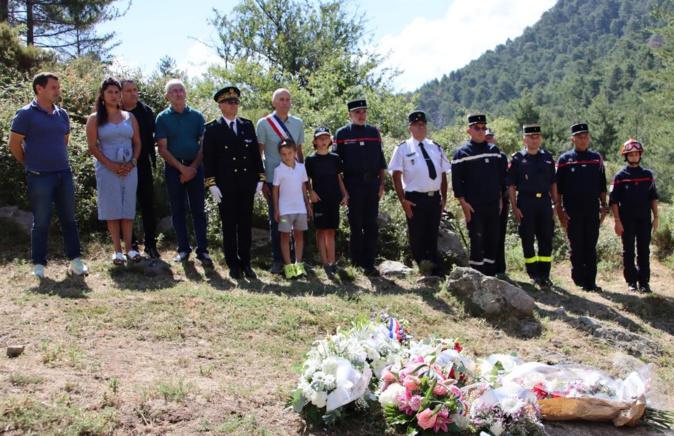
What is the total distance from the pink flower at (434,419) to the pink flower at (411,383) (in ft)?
0.57

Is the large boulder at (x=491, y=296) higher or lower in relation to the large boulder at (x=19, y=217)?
lower

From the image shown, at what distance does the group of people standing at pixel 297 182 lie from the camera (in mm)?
6543

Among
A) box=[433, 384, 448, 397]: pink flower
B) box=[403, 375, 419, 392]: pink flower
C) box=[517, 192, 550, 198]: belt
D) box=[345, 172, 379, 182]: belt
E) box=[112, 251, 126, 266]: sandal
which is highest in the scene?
box=[345, 172, 379, 182]: belt

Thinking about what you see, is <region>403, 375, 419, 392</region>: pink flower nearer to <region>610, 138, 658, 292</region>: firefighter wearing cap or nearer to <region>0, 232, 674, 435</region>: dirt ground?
<region>0, 232, 674, 435</region>: dirt ground

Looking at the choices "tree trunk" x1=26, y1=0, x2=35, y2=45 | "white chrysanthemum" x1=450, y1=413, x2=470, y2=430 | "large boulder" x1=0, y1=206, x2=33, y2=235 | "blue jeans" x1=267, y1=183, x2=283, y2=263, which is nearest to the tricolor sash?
"blue jeans" x1=267, y1=183, x2=283, y2=263

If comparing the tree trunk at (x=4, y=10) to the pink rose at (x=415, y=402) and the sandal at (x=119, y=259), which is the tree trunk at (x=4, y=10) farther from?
the pink rose at (x=415, y=402)

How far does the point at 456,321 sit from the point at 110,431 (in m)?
A: 3.64

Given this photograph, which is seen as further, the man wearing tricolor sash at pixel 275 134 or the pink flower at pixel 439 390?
the man wearing tricolor sash at pixel 275 134

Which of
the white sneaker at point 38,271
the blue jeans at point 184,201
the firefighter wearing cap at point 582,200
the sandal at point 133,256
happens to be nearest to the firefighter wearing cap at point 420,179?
the firefighter wearing cap at point 582,200

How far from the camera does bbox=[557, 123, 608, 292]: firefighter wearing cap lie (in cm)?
789

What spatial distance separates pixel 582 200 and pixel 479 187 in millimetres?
1495

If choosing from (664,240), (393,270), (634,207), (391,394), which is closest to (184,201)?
(393,270)

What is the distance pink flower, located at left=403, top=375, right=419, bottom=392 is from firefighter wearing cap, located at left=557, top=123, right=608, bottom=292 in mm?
4906

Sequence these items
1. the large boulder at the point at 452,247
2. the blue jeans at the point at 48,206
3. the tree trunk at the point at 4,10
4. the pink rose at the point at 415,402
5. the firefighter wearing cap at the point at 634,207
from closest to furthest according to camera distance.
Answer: the pink rose at the point at 415,402 < the blue jeans at the point at 48,206 < the firefighter wearing cap at the point at 634,207 < the large boulder at the point at 452,247 < the tree trunk at the point at 4,10
